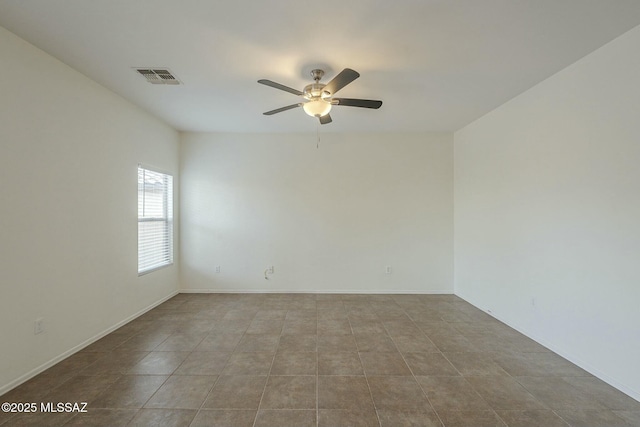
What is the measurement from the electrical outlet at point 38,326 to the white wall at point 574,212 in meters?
4.82

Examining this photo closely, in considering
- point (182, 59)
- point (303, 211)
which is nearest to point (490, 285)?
point (303, 211)

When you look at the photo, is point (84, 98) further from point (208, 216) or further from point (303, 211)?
point (303, 211)

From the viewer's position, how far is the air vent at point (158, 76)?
101 inches

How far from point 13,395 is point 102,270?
120 centimetres

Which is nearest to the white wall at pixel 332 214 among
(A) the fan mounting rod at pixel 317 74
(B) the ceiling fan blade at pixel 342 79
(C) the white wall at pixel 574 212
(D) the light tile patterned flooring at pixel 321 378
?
(C) the white wall at pixel 574 212

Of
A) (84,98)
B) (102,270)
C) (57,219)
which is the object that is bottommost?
(102,270)

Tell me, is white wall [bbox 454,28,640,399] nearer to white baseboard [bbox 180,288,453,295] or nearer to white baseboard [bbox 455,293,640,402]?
white baseboard [bbox 455,293,640,402]

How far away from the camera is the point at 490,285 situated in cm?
363

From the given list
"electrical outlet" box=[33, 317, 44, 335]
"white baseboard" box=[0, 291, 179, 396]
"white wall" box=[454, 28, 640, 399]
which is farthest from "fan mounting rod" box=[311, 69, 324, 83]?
"white baseboard" box=[0, 291, 179, 396]

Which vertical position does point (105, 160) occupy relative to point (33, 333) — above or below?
above

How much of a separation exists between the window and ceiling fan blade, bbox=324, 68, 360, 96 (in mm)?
2887

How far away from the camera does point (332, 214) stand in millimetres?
4586

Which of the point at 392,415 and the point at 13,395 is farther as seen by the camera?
the point at 13,395

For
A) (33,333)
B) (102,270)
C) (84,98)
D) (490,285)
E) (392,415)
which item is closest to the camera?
(392,415)
